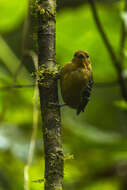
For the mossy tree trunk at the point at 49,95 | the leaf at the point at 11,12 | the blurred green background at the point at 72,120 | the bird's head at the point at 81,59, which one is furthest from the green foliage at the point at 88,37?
the mossy tree trunk at the point at 49,95

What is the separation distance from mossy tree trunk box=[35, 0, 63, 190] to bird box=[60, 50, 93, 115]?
0.27 m

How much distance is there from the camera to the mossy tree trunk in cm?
185

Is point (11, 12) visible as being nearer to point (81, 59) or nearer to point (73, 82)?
point (81, 59)

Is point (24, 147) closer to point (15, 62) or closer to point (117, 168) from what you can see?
point (15, 62)

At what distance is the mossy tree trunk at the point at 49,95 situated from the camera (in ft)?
6.07

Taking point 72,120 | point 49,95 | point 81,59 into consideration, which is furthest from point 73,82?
point 72,120

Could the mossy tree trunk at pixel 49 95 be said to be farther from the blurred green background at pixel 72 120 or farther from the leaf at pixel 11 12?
the leaf at pixel 11 12

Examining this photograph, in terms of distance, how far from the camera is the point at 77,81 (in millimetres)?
2295

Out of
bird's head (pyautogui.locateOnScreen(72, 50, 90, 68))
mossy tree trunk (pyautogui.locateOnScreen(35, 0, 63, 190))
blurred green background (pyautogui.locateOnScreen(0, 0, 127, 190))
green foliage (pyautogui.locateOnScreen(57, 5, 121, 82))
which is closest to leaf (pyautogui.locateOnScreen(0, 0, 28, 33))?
blurred green background (pyautogui.locateOnScreen(0, 0, 127, 190))

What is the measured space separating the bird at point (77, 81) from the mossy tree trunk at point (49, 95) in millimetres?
269

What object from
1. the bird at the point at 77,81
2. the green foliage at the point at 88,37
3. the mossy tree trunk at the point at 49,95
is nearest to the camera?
the mossy tree trunk at the point at 49,95

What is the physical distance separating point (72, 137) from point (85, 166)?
0.31 m

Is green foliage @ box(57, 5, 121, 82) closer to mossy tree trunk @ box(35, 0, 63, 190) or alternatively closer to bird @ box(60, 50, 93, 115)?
bird @ box(60, 50, 93, 115)

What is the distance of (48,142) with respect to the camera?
189 cm
